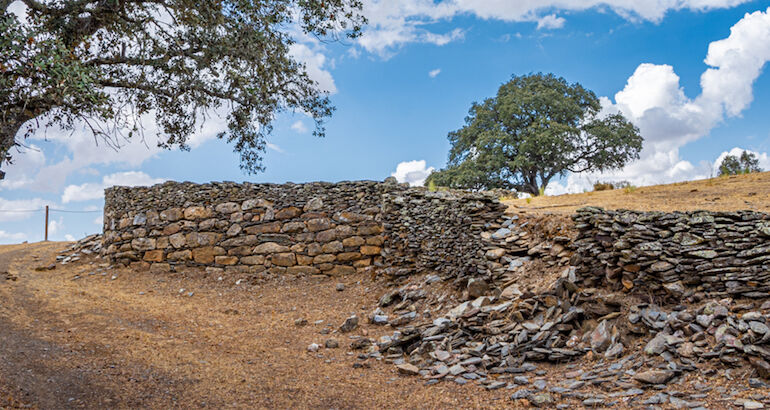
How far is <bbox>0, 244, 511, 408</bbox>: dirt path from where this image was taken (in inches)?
227

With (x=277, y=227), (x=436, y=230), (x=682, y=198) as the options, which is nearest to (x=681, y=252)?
(x=436, y=230)

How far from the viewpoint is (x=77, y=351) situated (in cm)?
717

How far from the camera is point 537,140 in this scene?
22922mm

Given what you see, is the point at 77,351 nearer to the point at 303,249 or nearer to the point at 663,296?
the point at 303,249

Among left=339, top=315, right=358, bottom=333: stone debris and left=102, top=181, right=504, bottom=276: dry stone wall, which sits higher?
left=102, top=181, right=504, bottom=276: dry stone wall

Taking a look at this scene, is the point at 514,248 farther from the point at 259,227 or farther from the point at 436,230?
the point at 259,227

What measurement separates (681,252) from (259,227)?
10.2 meters

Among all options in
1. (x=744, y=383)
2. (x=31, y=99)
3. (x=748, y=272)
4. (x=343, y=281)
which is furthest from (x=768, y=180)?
(x=31, y=99)

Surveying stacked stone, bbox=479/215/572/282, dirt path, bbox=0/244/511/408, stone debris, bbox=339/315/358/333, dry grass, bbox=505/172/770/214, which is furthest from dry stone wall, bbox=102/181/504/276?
dry grass, bbox=505/172/770/214

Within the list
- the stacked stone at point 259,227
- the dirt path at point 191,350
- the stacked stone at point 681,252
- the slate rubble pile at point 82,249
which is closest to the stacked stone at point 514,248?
the stacked stone at point 681,252

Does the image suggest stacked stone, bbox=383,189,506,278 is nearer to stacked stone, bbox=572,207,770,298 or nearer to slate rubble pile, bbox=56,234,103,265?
stacked stone, bbox=572,207,770,298

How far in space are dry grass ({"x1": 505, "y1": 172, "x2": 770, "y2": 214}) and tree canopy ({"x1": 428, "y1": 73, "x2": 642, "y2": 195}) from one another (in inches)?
360

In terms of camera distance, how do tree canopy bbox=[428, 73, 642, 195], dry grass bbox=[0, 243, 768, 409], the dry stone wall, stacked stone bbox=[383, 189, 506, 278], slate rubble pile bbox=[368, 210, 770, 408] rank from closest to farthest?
1. slate rubble pile bbox=[368, 210, 770, 408]
2. dry grass bbox=[0, 243, 768, 409]
3. stacked stone bbox=[383, 189, 506, 278]
4. the dry stone wall
5. tree canopy bbox=[428, 73, 642, 195]

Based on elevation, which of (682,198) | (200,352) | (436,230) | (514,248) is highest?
(682,198)
